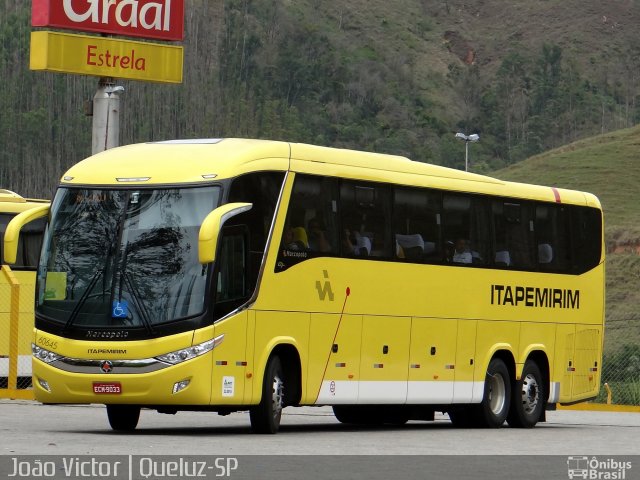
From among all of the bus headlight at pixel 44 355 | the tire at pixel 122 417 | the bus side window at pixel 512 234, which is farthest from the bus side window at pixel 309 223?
the bus side window at pixel 512 234

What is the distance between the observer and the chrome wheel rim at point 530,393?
2444cm

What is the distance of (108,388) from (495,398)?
7.50m

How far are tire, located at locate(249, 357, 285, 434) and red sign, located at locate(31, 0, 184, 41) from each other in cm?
1817

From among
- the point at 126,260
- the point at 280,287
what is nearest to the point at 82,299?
the point at 126,260

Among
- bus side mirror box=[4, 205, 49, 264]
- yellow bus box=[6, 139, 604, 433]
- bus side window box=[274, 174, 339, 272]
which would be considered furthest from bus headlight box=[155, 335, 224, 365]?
bus side mirror box=[4, 205, 49, 264]

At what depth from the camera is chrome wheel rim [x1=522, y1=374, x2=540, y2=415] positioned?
80.2 ft

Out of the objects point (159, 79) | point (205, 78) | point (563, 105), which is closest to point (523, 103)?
point (563, 105)

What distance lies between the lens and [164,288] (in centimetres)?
1836

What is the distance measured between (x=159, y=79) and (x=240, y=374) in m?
19.7

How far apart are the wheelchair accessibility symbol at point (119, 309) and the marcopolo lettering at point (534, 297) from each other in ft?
22.6

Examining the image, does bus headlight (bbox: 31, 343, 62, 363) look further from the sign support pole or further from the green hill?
the green hill

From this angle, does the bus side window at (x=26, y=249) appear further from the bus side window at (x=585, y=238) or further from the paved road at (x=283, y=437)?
the bus side window at (x=585, y=238)

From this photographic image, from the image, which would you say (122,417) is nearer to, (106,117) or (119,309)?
(119,309)
